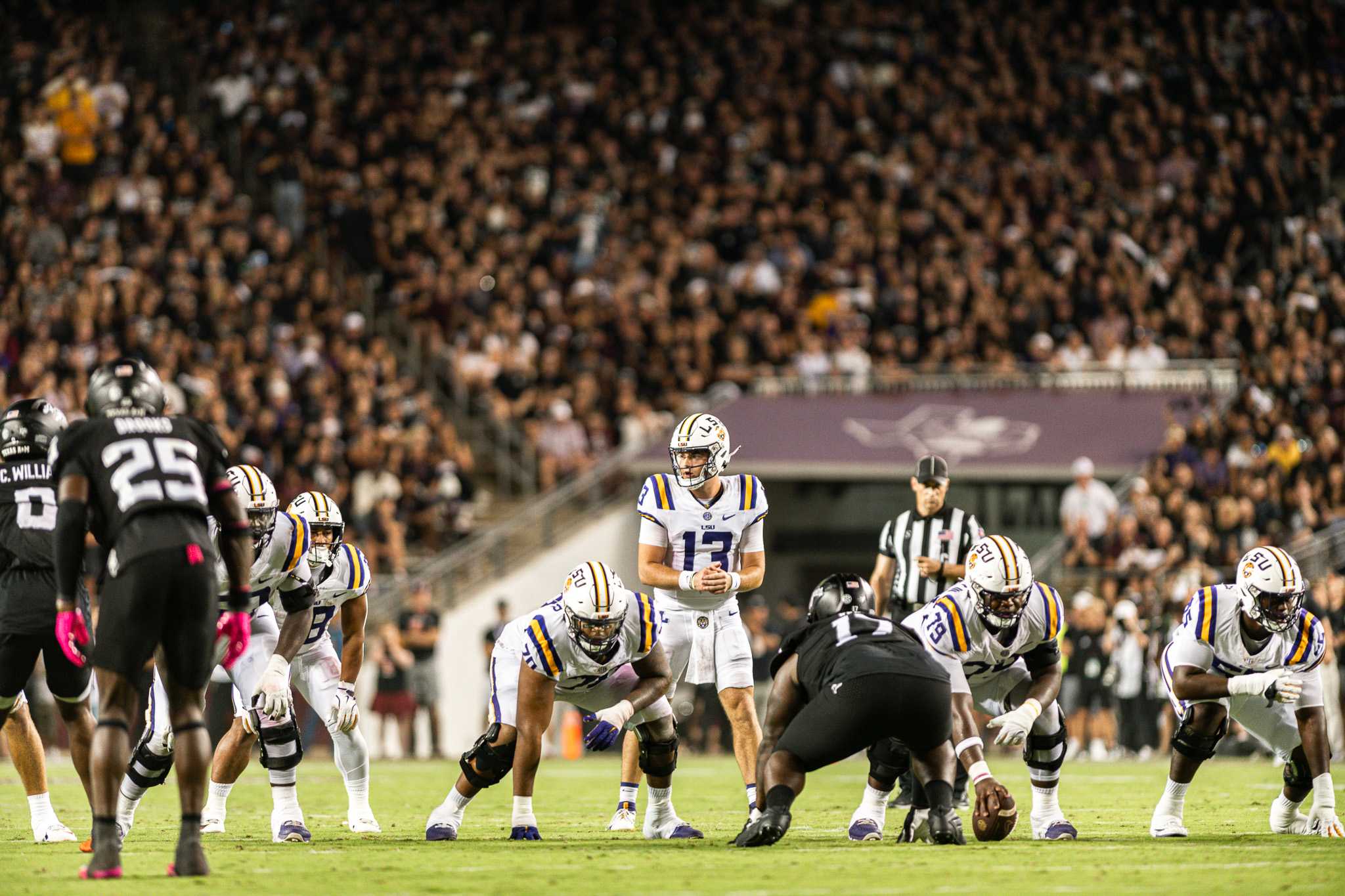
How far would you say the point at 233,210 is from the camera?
1042 inches

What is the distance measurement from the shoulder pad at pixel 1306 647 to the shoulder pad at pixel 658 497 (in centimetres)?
326

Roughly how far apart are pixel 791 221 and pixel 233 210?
752 cm

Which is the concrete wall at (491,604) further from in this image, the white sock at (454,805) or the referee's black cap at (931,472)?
the white sock at (454,805)

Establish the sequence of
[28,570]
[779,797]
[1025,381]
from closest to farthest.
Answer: [779,797] → [28,570] → [1025,381]

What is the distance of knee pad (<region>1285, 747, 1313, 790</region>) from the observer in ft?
32.6

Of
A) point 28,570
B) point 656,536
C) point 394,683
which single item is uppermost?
point 656,536

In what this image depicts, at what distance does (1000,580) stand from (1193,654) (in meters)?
1.25

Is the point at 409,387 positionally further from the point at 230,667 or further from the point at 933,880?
the point at 933,880

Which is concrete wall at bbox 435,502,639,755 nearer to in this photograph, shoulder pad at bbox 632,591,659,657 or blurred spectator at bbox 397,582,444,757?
blurred spectator at bbox 397,582,444,757

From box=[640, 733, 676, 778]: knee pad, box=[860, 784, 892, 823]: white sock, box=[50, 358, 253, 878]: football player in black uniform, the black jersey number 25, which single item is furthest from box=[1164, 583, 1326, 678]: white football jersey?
the black jersey number 25

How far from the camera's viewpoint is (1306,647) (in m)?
9.88

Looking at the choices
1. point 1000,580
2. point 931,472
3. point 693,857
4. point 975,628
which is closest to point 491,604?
point 931,472

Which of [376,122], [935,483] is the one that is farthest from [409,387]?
[935,483]

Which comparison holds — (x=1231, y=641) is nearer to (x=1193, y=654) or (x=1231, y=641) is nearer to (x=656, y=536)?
(x=1193, y=654)
